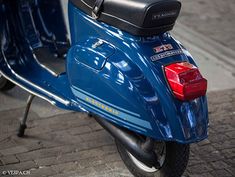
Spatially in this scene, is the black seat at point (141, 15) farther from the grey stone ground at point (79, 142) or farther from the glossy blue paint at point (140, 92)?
the grey stone ground at point (79, 142)

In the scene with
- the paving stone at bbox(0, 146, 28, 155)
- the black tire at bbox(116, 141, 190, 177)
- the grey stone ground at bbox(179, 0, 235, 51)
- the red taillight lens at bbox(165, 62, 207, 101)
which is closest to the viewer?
the red taillight lens at bbox(165, 62, 207, 101)

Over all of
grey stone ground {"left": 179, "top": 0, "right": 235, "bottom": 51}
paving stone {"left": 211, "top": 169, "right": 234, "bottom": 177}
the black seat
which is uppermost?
the black seat

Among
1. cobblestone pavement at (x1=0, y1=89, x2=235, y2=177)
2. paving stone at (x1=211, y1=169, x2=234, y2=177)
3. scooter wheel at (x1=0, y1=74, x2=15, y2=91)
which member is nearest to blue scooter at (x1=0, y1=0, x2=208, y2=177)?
cobblestone pavement at (x1=0, y1=89, x2=235, y2=177)

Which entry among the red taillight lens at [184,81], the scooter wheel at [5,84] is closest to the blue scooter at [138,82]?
the red taillight lens at [184,81]

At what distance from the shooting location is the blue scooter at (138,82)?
9.82 ft

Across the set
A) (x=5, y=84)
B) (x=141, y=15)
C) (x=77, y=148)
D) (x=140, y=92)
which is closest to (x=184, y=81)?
(x=140, y=92)

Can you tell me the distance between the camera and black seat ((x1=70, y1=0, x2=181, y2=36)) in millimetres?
3041

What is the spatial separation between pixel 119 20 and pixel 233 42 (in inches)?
131

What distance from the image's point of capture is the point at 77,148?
392 cm

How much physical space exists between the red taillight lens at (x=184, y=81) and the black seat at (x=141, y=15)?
0.88ft

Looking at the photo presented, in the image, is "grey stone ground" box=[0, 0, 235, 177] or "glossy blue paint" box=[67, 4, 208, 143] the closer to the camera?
"glossy blue paint" box=[67, 4, 208, 143]

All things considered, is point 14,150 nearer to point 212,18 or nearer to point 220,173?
point 220,173

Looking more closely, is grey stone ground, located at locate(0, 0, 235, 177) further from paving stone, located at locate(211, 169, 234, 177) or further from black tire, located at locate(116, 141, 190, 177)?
black tire, located at locate(116, 141, 190, 177)

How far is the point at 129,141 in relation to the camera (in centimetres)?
320
